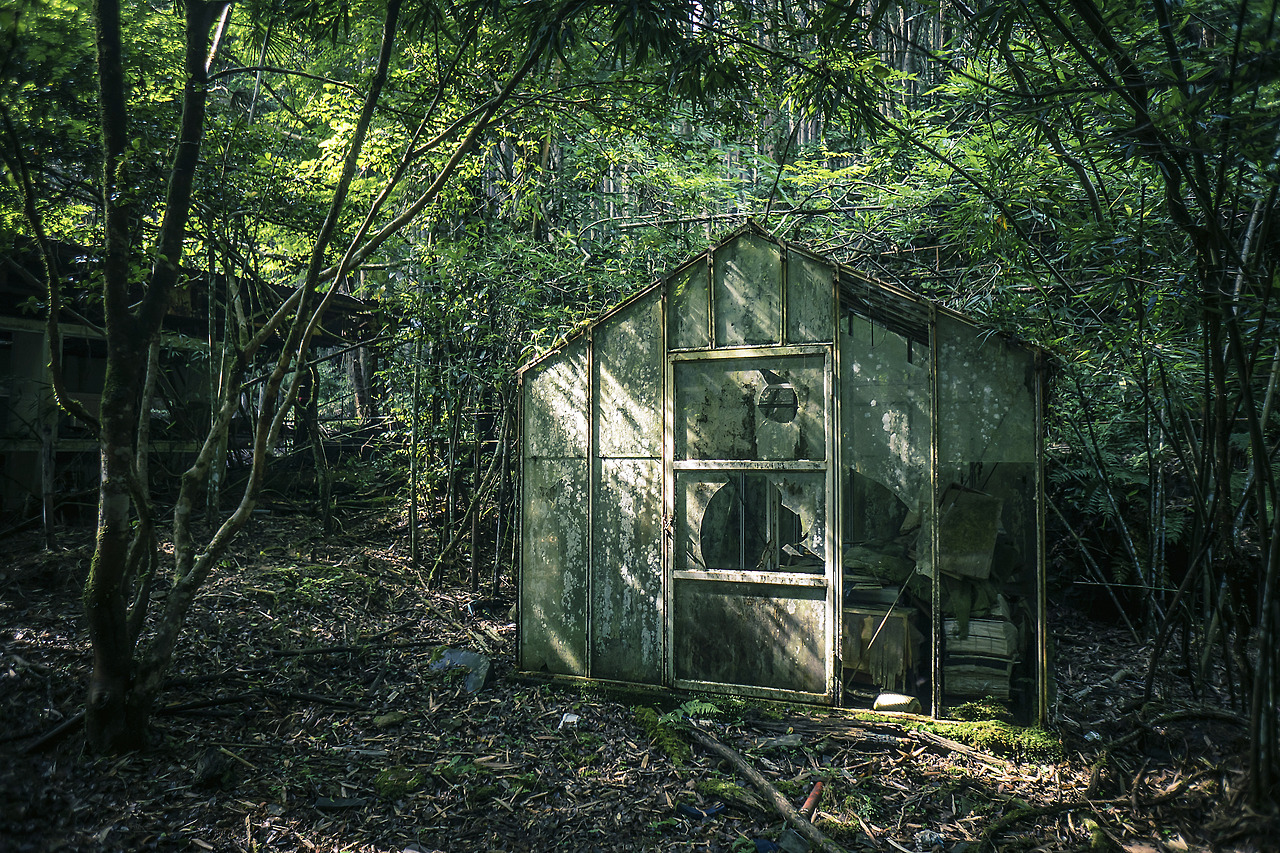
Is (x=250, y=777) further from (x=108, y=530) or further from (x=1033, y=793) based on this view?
(x=1033, y=793)

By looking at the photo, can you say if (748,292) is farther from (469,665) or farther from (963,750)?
(469,665)

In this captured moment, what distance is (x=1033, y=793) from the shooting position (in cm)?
388

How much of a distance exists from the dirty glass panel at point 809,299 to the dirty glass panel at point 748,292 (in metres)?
0.08

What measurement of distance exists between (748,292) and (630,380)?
3.54 ft

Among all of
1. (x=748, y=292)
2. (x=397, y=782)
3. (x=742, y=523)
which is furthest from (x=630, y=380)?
→ (x=397, y=782)

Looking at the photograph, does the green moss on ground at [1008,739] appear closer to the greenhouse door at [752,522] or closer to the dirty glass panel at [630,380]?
the greenhouse door at [752,522]

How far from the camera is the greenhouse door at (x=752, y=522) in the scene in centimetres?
480

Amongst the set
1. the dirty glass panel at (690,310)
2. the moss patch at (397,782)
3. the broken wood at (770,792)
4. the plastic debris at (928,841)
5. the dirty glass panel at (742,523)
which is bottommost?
the plastic debris at (928,841)

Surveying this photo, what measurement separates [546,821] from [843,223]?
217 inches

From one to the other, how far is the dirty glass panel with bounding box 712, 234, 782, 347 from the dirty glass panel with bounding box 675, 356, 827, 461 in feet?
0.62

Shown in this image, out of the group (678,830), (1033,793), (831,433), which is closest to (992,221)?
(831,433)

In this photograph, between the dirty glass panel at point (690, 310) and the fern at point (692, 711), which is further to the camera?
the dirty glass panel at point (690, 310)

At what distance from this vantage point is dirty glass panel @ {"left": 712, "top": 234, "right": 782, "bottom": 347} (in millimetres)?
4957

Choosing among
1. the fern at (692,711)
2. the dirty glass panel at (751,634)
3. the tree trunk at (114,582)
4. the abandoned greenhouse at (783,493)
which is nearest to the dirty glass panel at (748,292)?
the abandoned greenhouse at (783,493)
